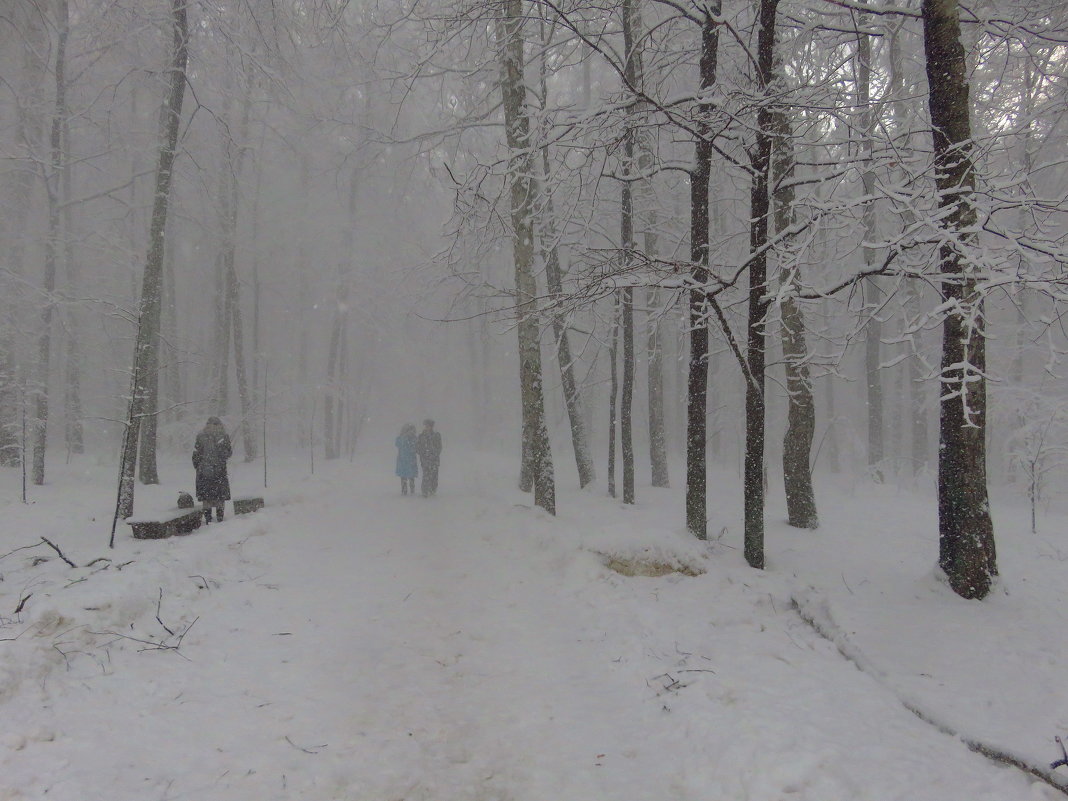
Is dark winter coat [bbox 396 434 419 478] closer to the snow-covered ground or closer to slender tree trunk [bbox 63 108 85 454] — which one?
the snow-covered ground

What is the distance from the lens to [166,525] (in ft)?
26.9

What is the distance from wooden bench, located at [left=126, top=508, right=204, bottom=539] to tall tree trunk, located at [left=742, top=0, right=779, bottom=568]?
8.15 meters

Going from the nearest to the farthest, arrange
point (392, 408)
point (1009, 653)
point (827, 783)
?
point (827, 783) → point (1009, 653) → point (392, 408)

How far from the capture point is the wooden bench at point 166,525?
26.5 feet

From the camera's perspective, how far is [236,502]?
10.6m

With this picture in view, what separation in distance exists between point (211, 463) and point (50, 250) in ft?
35.4

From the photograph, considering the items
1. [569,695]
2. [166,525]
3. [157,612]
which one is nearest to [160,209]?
[166,525]

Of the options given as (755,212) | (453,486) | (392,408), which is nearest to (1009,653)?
(755,212)

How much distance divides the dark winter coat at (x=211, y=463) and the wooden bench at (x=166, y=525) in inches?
32.0

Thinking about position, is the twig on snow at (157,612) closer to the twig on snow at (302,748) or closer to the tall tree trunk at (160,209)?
the twig on snow at (302,748)

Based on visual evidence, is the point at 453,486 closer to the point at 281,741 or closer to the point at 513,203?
the point at 513,203

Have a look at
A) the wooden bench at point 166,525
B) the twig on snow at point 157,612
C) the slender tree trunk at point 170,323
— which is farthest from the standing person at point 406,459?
the slender tree trunk at point 170,323

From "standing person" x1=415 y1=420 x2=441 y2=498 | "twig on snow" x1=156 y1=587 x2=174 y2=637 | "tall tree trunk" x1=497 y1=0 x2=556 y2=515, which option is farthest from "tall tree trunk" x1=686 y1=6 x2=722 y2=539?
"standing person" x1=415 y1=420 x2=441 y2=498

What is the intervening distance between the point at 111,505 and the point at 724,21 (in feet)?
43.6
